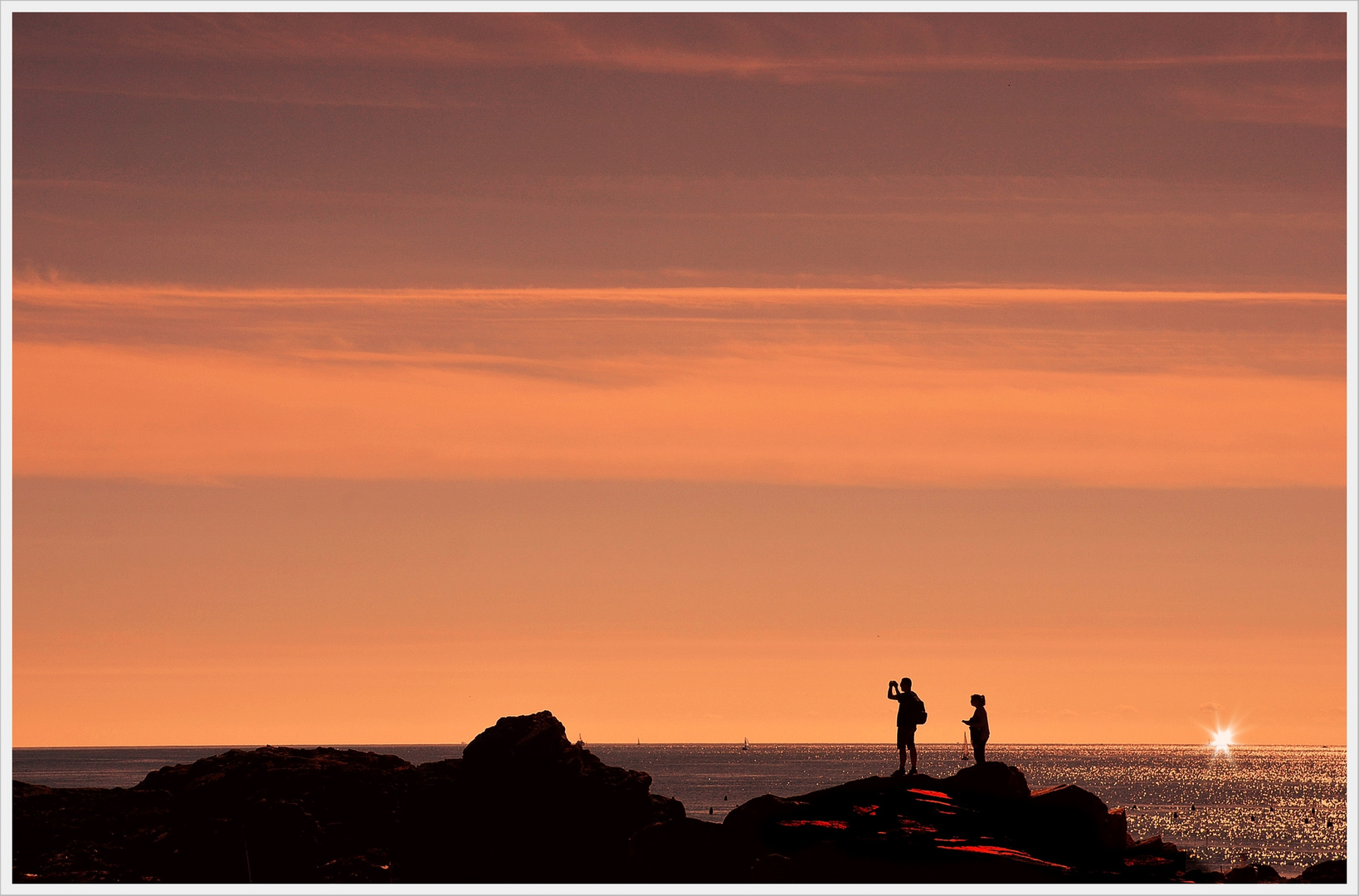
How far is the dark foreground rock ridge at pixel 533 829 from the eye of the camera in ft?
106

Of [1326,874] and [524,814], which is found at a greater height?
[524,814]

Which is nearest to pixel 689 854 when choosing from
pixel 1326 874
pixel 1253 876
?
pixel 1326 874

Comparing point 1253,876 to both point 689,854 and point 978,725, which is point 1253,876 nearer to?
point 978,725

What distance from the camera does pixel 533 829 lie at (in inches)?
1537

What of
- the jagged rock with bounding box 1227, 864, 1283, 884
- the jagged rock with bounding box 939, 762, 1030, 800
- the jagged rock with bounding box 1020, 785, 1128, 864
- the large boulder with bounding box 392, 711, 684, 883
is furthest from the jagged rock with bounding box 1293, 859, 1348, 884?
the large boulder with bounding box 392, 711, 684, 883

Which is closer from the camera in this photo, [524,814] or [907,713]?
[907,713]

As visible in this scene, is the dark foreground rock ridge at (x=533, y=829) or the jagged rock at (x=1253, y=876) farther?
the jagged rock at (x=1253, y=876)

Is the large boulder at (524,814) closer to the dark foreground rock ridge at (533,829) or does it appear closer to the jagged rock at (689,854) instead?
the dark foreground rock ridge at (533,829)

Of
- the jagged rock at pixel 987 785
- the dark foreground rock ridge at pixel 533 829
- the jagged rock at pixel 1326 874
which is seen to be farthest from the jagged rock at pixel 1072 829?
the jagged rock at pixel 1326 874

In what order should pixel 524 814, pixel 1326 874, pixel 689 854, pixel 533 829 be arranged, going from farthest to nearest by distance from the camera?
pixel 524 814 → pixel 533 829 → pixel 689 854 → pixel 1326 874

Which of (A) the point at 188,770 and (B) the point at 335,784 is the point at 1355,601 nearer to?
(B) the point at 335,784

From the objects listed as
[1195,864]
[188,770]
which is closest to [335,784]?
[188,770]

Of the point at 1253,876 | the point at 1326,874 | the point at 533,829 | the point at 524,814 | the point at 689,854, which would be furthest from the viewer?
the point at 524,814

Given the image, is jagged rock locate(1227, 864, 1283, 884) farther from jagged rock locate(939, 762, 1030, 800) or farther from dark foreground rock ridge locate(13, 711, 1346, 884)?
jagged rock locate(939, 762, 1030, 800)
